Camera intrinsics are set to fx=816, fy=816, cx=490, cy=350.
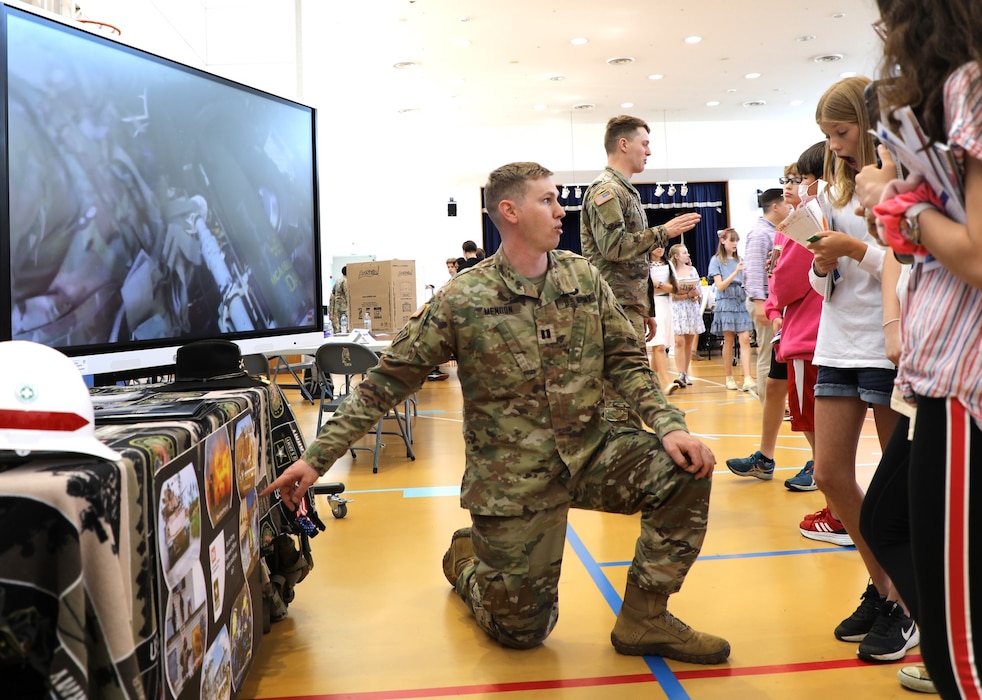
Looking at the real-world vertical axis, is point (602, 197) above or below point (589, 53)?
below

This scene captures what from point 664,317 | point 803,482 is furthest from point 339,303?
point 803,482

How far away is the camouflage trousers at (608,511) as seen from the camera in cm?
228

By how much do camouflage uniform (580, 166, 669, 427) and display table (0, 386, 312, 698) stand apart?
2130mm

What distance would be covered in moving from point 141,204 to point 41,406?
3.96 ft

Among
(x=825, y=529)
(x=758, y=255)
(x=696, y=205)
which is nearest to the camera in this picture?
(x=825, y=529)

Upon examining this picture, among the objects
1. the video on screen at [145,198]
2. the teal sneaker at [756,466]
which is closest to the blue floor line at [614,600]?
the teal sneaker at [756,466]

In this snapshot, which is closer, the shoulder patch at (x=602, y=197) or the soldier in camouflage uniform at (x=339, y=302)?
the shoulder patch at (x=602, y=197)

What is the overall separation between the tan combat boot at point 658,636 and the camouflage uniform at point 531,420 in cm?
8

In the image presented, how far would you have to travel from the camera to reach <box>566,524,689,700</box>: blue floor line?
2.17 m

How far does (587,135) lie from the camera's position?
16.2m

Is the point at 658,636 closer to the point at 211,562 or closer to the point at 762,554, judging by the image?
the point at 762,554

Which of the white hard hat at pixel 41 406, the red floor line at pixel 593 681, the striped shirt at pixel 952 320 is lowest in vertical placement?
the red floor line at pixel 593 681

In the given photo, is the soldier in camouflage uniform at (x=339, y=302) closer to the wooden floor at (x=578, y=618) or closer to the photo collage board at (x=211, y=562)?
the wooden floor at (x=578, y=618)

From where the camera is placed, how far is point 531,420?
2.44 metres
